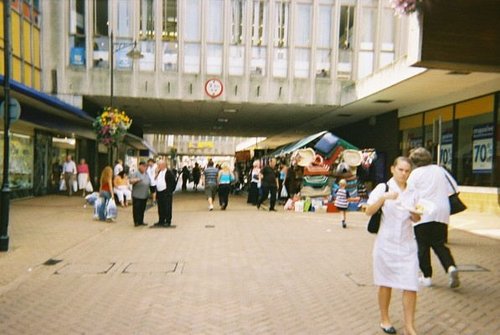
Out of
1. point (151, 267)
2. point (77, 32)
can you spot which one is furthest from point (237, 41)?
point (151, 267)

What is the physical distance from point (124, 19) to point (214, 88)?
599 centimetres

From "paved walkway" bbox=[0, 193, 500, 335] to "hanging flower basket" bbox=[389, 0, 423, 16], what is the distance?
383 cm

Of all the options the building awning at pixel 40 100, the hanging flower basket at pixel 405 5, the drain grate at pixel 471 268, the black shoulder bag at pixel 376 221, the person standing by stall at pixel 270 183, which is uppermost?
the hanging flower basket at pixel 405 5

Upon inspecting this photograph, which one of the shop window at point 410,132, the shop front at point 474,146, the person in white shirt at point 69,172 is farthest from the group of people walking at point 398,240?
the person in white shirt at point 69,172

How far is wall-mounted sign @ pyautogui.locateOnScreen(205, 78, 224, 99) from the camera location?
71.8 feet

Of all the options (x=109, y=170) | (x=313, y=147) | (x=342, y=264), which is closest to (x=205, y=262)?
(x=342, y=264)

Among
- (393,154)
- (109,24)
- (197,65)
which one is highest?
(109,24)

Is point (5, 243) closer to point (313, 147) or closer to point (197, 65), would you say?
point (313, 147)

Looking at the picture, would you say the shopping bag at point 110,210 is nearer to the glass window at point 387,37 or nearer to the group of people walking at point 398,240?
the group of people walking at point 398,240

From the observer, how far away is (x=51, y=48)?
21.9 m

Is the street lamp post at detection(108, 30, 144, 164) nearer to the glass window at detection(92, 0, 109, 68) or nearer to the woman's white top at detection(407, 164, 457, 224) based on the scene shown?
the glass window at detection(92, 0, 109, 68)

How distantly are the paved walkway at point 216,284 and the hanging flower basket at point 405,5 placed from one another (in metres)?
3.83

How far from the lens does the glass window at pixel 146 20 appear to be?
23.3 metres

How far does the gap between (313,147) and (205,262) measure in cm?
1100
